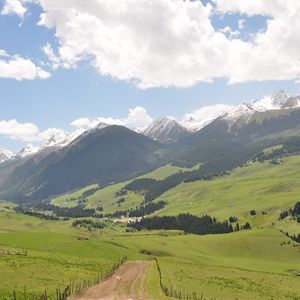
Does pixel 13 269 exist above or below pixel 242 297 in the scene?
above

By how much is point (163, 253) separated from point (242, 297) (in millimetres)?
99159

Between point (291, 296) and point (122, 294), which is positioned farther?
point (291, 296)

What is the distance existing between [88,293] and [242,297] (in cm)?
3653

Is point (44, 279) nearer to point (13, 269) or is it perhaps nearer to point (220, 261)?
point (13, 269)

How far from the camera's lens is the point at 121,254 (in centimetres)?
17000

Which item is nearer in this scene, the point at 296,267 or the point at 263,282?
the point at 263,282

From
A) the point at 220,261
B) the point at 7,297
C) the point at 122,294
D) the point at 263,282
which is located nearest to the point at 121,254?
the point at 220,261

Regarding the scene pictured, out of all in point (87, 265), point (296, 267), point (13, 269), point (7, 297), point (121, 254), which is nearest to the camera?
point (7, 297)

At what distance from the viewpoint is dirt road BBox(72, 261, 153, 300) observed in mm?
78312

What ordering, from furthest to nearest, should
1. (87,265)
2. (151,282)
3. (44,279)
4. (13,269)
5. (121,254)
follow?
(121,254) → (87,265) → (151,282) → (13,269) → (44,279)

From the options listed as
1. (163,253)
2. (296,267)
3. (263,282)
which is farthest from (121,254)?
(296,267)

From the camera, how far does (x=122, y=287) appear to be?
90.9 m

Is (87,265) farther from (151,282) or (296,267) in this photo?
(296,267)

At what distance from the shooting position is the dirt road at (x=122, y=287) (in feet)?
257
